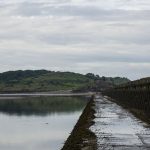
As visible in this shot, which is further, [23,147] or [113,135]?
[23,147]

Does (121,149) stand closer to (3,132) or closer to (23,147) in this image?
(23,147)

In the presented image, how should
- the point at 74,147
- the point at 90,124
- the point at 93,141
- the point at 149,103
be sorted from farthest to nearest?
the point at 149,103 < the point at 90,124 < the point at 93,141 < the point at 74,147

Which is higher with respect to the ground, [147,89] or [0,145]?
[147,89]

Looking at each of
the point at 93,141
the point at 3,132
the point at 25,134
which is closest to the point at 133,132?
the point at 93,141

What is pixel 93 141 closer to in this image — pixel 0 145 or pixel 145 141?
pixel 145 141

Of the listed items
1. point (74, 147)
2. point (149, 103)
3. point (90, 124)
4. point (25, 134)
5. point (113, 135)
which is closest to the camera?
point (74, 147)

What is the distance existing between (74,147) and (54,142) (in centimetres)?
974

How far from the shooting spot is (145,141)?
73.8 ft

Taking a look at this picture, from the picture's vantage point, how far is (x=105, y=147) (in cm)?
2084

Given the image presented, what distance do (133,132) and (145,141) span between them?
439 centimetres

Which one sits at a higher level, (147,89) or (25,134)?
(147,89)

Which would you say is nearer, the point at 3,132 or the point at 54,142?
the point at 54,142

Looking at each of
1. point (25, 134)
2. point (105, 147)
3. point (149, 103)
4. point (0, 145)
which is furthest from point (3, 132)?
point (105, 147)

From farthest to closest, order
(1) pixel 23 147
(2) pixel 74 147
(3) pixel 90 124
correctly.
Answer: (3) pixel 90 124
(1) pixel 23 147
(2) pixel 74 147
